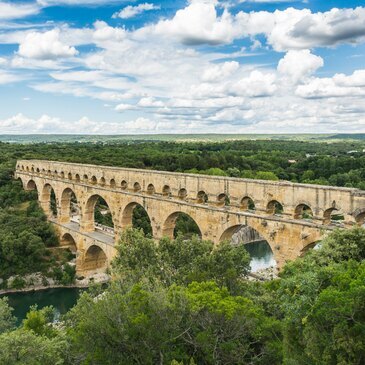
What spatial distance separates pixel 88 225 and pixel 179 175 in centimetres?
1578

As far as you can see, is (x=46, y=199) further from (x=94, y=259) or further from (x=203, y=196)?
(x=203, y=196)

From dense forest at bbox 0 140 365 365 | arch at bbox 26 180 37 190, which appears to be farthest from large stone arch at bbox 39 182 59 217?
dense forest at bbox 0 140 365 365

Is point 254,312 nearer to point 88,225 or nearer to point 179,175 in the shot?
point 179,175

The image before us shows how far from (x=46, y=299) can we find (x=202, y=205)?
1961 centimetres

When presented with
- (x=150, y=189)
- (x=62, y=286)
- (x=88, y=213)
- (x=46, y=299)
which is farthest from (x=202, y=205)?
(x=62, y=286)

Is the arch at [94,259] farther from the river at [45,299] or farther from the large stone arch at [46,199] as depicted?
the large stone arch at [46,199]

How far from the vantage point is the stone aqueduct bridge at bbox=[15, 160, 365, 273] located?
21391 millimetres

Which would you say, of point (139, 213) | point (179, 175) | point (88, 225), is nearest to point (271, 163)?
point (139, 213)

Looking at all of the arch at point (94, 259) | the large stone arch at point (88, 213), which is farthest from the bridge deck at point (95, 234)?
the arch at point (94, 259)

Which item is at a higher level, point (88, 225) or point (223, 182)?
point (223, 182)

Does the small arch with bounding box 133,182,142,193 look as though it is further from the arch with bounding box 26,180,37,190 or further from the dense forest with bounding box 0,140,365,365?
the arch with bounding box 26,180,37,190

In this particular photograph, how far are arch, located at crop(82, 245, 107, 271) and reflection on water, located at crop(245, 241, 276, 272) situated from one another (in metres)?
15.0

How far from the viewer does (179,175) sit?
29.2m

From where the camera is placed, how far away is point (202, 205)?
27188 mm
